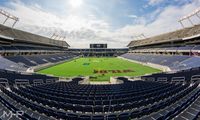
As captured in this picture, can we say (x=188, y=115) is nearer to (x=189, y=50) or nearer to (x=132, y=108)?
(x=132, y=108)

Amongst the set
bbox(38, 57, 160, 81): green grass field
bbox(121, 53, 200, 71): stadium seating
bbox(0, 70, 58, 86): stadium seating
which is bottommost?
bbox(38, 57, 160, 81): green grass field

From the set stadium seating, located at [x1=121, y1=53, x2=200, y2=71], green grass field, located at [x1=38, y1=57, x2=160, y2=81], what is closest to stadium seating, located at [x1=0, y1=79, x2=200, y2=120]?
green grass field, located at [x1=38, y1=57, x2=160, y2=81]

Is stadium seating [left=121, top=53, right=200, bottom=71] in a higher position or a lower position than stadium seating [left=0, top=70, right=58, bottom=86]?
higher

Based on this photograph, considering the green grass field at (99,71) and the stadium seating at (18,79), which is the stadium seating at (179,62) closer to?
the green grass field at (99,71)

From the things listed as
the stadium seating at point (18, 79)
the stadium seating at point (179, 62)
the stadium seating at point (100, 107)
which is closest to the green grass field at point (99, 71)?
the stadium seating at point (179, 62)

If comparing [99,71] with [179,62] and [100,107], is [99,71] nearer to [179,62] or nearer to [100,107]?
[179,62]

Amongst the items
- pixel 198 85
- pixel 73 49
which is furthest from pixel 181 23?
pixel 73 49

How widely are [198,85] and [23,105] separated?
1992 centimetres

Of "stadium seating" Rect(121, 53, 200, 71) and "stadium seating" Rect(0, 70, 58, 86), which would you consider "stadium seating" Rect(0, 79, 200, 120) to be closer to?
"stadium seating" Rect(0, 70, 58, 86)

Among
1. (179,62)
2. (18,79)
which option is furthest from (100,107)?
(179,62)

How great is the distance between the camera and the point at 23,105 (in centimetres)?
1467

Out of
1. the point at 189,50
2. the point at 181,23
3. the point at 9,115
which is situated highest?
the point at 181,23

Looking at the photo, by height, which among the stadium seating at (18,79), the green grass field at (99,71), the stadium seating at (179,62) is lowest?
the green grass field at (99,71)

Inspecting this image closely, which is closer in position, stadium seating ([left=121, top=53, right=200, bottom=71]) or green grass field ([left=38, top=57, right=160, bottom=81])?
stadium seating ([left=121, top=53, right=200, bottom=71])
